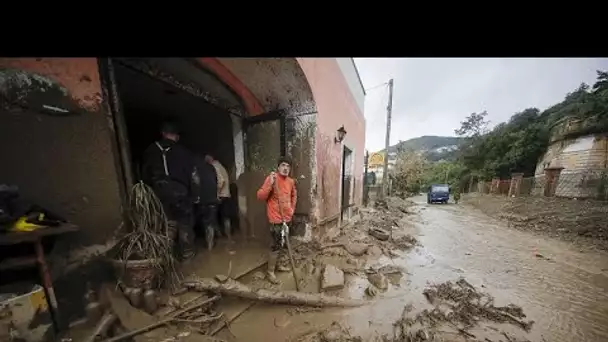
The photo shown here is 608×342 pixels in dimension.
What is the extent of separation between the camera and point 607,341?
8.63 feet

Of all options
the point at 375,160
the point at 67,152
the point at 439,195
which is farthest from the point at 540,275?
the point at 439,195

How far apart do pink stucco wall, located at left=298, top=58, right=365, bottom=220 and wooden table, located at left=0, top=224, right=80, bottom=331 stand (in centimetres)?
356

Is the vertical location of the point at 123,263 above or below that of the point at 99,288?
above

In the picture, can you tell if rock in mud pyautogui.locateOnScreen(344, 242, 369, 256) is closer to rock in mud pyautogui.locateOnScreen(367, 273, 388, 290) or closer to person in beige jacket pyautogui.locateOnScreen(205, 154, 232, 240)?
rock in mud pyautogui.locateOnScreen(367, 273, 388, 290)

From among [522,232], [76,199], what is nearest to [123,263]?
[76,199]

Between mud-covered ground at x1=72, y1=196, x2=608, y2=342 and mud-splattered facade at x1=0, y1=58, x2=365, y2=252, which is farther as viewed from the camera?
mud-covered ground at x1=72, y1=196, x2=608, y2=342

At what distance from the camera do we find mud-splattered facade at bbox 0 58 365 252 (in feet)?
6.47

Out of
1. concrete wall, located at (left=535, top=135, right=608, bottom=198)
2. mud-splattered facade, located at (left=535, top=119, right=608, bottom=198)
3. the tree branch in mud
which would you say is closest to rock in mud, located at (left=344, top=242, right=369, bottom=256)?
the tree branch in mud

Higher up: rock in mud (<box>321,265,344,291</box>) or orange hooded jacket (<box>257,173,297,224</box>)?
orange hooded jacket (<box>257,173,297,224</box>)

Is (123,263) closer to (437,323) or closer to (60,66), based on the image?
(60,66)

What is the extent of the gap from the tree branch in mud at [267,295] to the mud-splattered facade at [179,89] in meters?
1.13

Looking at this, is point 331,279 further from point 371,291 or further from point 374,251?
point 374,251
